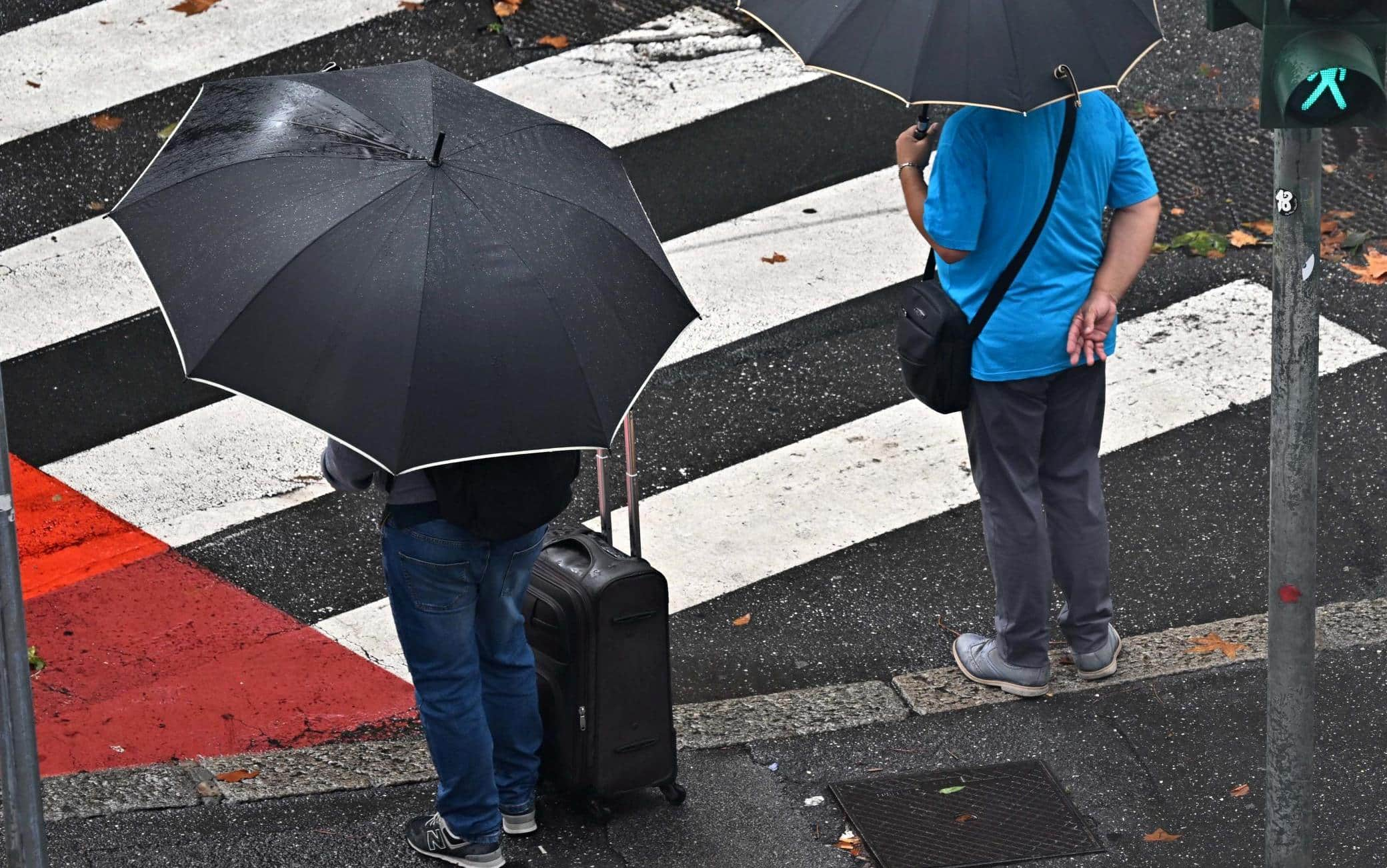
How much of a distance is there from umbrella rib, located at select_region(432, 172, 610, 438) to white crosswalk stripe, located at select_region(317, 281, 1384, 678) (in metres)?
2.39

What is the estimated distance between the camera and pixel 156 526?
6.89 metres

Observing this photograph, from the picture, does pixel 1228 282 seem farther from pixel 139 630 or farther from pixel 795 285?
pixel 139 630

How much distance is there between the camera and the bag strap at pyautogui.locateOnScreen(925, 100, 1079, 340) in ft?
17.5

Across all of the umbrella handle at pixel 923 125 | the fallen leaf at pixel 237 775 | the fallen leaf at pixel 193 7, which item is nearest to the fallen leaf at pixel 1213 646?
the umbrella handle at pixel 923 125

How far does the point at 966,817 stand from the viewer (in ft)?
17.5

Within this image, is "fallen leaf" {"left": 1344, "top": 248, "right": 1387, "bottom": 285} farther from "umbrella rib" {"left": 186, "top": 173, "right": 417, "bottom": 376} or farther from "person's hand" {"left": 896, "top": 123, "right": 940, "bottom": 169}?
"umbrella rib" {"left": 186, "top": 173, "right": 417, "bottom": 376}

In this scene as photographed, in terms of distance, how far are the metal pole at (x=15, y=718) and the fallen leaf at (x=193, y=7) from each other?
677cm

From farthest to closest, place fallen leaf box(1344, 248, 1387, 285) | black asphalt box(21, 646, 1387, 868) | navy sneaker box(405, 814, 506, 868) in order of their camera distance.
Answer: fallen leaf box(1344, 248, 1387, 285), black asphalt box(21, 646, 1387, 868), navy sneaker box(405, 814, 506, 868)

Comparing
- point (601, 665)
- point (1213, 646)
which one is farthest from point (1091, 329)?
point (601, 665)

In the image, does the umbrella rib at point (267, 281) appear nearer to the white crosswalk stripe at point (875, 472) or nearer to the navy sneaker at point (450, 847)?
the navy sneaker at point (450, 847)

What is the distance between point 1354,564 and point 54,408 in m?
5.14

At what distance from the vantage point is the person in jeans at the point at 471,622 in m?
4.51

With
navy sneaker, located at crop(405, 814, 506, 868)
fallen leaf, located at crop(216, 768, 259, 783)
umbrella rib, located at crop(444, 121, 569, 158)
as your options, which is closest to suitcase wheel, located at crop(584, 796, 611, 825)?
navy sneaker, located at crop(405, 814, 506, 868)

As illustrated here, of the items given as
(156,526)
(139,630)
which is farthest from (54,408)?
(139,630)
